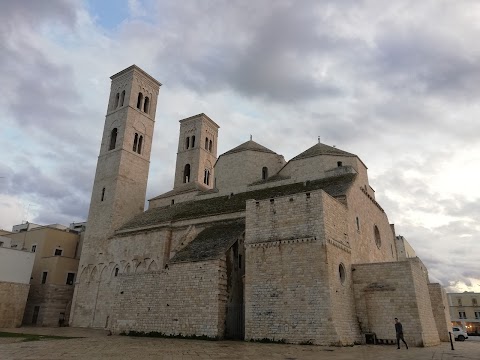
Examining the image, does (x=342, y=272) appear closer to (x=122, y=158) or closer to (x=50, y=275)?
(x=122, y=158)

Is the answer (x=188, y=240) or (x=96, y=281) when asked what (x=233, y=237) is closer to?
(x=188, y=240)

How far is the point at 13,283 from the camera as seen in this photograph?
85.4ft

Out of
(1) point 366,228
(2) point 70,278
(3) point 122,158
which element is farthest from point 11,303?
(1) point 366,228

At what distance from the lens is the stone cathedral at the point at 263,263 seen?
15.1 metres

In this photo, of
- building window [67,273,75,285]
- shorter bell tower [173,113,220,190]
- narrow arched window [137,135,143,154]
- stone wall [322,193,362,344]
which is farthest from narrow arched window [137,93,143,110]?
stone wall [322,193,362,344]

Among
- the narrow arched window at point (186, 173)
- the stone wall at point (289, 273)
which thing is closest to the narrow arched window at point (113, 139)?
the narrow arched window at point (186, 173)

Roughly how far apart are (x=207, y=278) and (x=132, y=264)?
10440 mm

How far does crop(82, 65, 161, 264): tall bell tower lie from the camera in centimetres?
2939

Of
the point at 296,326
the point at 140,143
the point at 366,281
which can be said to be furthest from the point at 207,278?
the point at 140,143

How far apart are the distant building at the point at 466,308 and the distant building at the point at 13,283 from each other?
61.7m

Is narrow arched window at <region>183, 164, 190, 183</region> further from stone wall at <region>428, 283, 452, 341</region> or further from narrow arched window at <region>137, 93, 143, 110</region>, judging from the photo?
stone wall at <region>428, 283, 452, 341</region>

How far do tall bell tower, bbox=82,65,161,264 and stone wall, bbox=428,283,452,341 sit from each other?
75.0 feet

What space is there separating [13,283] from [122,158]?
12425 millimetres

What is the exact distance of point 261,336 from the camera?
49.0ft
